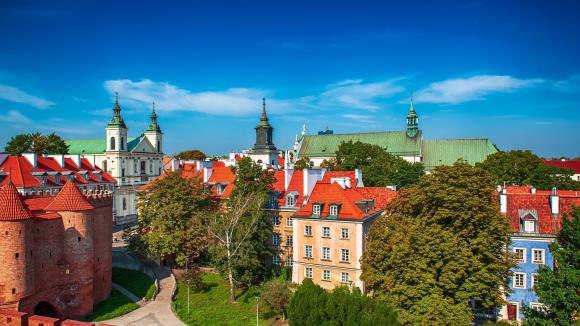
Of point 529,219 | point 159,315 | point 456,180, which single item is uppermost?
point 456,180

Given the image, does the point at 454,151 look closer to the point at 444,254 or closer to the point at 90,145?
the point at 444,254

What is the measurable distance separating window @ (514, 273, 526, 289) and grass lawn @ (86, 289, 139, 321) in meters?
28.2

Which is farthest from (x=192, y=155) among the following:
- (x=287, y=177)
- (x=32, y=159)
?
(x=287, y=177)

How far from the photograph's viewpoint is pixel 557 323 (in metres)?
22.8

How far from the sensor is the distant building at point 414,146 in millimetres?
81200

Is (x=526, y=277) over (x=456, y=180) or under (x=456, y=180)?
under

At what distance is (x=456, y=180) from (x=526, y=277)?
9.88 m

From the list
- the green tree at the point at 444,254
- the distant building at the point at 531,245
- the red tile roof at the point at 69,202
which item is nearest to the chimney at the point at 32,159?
the red tile roof at the point at 69,202

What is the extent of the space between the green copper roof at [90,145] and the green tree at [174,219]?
149 feet

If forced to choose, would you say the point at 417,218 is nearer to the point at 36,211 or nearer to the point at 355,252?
the point at 355,252

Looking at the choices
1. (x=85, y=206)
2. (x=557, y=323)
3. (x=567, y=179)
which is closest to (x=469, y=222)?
(x=557, y=323)

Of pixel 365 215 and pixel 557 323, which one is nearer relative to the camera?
pixel 557 323

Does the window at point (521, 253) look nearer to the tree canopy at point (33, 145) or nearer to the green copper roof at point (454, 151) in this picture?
the green copper roof at point (454, 151)

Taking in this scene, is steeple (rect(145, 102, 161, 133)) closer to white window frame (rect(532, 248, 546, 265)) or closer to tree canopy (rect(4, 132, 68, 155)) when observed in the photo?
tree canopy (rect(4, 132, 68, 155))
